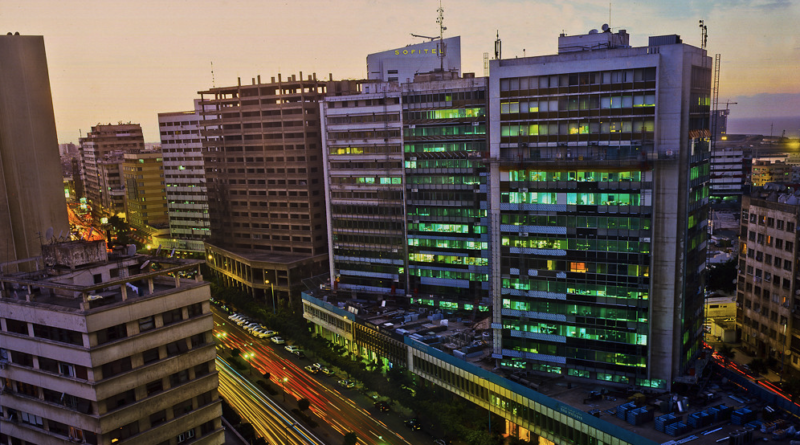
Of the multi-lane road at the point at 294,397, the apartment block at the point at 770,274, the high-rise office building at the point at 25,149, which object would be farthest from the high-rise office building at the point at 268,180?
the apartment block at the point at 770,274

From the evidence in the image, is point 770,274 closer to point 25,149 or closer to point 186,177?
point 25,149

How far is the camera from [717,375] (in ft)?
265

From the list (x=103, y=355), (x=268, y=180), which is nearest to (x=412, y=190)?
(x=268, y=180)

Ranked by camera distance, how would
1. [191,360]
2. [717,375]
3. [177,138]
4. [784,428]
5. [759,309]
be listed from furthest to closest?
[177,138], [759,309], [717,375], [784,428], [191,360]

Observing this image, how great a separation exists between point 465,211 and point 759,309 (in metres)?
52.2

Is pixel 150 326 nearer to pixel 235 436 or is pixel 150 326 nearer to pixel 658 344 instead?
pixel 235 436

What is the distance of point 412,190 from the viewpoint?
115312mm

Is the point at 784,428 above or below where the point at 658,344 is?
below

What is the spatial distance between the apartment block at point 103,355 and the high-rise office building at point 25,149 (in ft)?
41.3

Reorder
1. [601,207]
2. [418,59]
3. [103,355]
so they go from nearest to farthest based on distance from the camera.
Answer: [103,355], [601,207], [418,59]

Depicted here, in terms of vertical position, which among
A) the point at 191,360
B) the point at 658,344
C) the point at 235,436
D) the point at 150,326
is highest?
the point at 150,326

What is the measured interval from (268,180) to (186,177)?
52.8m

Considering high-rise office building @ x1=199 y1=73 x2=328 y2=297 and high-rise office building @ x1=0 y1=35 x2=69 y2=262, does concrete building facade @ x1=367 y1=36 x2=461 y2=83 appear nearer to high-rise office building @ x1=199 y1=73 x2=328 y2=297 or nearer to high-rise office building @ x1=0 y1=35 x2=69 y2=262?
high-rise office building @ x1=199 y1=73 x2=328 y2=297

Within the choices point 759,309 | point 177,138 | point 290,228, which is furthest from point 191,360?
point 177,138
